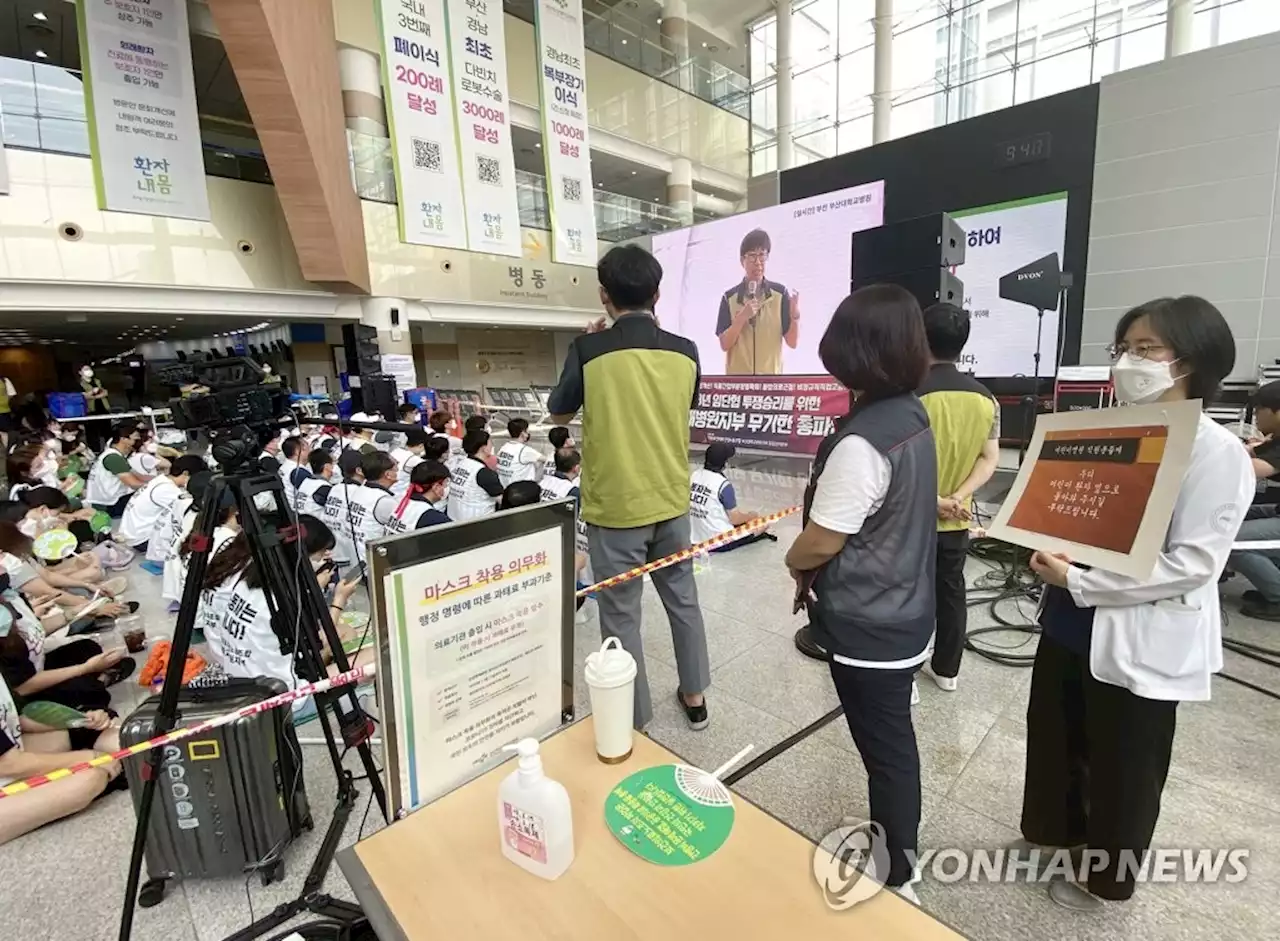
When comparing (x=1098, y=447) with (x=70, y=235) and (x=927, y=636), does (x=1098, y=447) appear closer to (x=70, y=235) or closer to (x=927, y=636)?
(x=927, y=636)

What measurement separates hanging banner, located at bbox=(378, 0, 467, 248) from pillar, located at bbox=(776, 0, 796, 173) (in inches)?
342

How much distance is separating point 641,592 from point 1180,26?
11793 millimetres

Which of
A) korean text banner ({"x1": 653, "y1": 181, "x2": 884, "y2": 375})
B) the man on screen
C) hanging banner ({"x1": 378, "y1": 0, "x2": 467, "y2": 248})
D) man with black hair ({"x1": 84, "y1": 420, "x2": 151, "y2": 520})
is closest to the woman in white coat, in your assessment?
korean text banner ({"x1": 653, "y1": 181, "x2": 884, "y2": 375})

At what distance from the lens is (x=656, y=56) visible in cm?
1305

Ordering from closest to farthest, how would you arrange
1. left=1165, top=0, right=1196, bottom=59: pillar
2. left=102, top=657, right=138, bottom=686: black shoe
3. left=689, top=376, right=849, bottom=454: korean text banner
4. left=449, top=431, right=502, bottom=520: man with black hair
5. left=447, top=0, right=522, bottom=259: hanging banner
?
left=102, top=657, right=138, bottom=686: black shoe → left=449, top=431, right=502, bottom=520: man with black hair → left=689, top=376, right=849, bottom=454: korean text banner → left=447, top=0, right=522, bottom=259: hanging banner → left=1165, top=0, right=1196, bottom=59: pillar

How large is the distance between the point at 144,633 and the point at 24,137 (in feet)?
25.7

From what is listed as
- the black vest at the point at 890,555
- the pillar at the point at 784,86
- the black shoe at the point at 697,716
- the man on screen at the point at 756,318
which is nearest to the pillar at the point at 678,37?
the pillar at the point at 784,86

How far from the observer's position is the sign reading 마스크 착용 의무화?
2.78 ft

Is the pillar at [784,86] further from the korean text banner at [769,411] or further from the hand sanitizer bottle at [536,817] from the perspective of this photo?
the hand sanitizer bottle at [536,817]

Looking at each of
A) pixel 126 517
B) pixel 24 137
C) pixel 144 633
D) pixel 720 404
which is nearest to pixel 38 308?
pixel 24 137

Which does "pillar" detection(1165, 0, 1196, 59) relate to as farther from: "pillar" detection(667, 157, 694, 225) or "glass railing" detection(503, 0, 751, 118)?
"glass railing" detection(503, 0, 751, 118)

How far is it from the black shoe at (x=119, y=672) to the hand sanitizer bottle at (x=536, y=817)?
2724 millimetres

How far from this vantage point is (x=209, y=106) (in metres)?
10.1

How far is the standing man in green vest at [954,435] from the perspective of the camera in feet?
6.21
